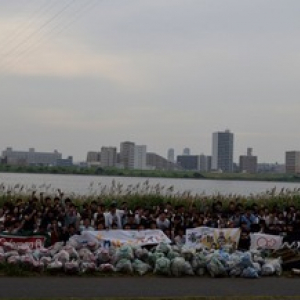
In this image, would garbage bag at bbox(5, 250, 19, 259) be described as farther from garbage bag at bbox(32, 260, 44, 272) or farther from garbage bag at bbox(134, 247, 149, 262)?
garbage bag at bbox(134, 247, 149, 262)

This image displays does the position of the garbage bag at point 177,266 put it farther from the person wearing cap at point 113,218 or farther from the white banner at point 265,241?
the white banner at point 265,241

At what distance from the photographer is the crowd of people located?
1877 centimetres

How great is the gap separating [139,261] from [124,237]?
2552 millimetres

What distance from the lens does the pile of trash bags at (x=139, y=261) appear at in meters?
15.5

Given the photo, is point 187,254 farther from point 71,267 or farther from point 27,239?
point 27,239

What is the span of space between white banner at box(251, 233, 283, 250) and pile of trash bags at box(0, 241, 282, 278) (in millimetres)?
2707

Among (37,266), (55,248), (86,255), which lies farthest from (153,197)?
(37,266)

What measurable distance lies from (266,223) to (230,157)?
7000 centimetres

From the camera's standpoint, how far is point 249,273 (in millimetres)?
15836

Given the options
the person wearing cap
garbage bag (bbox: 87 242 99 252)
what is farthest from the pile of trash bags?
the person wearing cap

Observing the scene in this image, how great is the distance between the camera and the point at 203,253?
16.7 metres

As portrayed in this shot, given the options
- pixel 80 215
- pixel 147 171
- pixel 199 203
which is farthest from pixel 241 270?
pixel 147 171

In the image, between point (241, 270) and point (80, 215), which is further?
point (80, 215)

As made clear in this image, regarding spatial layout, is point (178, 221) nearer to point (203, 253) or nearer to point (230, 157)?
point (203, 253)
